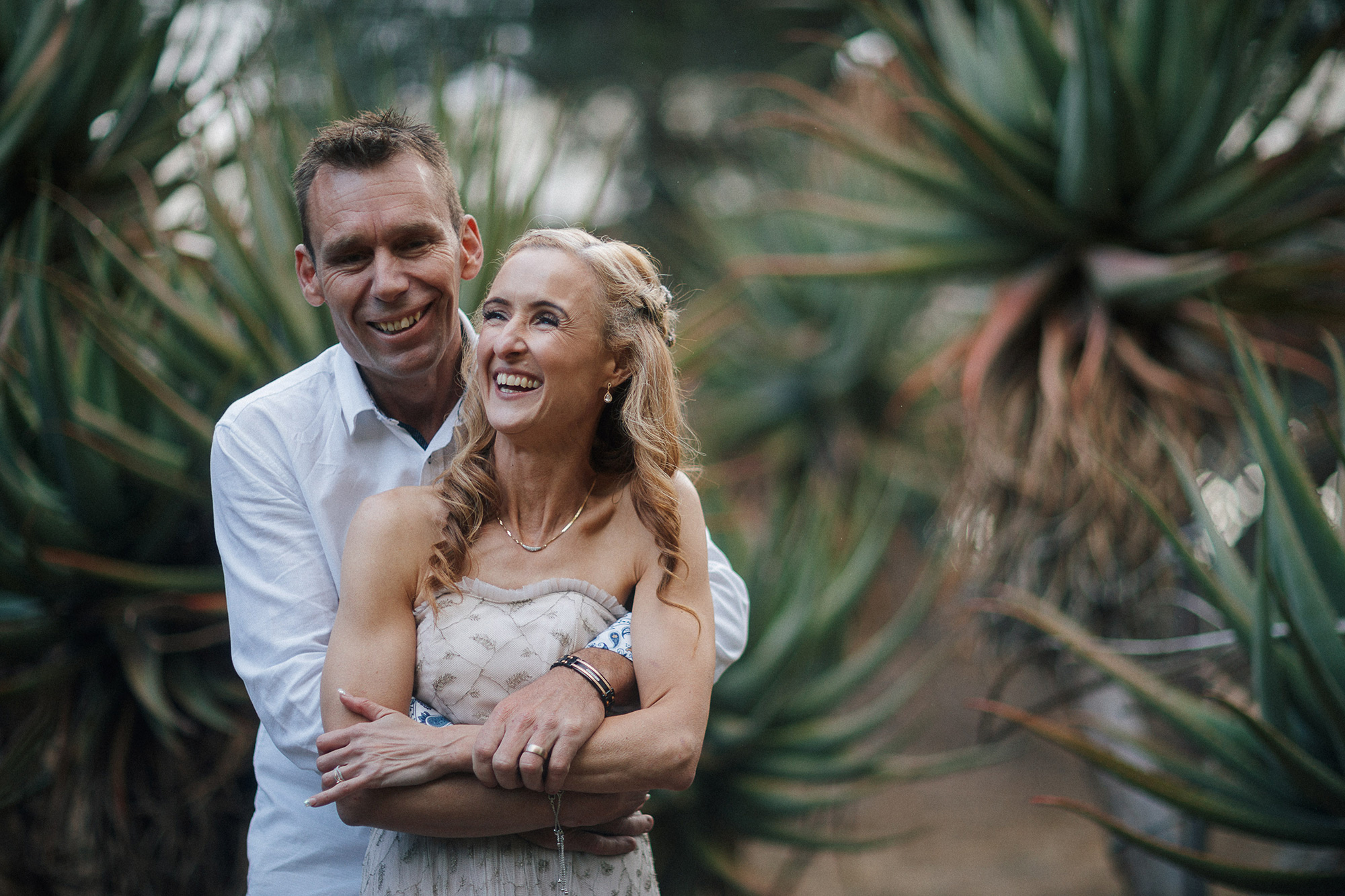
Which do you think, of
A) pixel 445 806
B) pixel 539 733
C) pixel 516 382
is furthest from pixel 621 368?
pixel 445 806

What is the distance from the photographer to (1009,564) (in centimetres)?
388

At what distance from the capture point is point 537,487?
181cm

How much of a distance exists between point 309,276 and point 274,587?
0.60 metres

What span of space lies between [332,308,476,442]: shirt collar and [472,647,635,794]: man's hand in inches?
24.4

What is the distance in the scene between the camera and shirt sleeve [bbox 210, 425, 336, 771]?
1.75 m

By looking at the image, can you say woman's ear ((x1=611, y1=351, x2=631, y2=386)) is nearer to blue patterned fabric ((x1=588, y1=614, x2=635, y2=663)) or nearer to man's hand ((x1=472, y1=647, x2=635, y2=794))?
blue patterned fabric ((x1=588, y1=614, x2=635, y2=663))

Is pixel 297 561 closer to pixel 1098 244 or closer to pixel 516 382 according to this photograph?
pixel 516 382

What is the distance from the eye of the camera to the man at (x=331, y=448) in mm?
1809

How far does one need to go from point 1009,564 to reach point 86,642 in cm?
309

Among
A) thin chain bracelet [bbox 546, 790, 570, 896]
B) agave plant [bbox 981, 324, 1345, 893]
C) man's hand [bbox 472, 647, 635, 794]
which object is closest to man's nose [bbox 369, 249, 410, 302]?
man's hand [bbox 472, 647, 635, 794]

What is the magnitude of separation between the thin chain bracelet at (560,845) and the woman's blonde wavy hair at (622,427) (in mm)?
341

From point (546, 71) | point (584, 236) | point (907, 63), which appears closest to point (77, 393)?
point (584, 236)

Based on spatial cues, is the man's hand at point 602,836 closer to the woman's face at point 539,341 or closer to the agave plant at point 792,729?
the woman's face at point 539,341

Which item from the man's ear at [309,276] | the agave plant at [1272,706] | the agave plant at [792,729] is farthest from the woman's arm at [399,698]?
the agave plant at [792,729]
